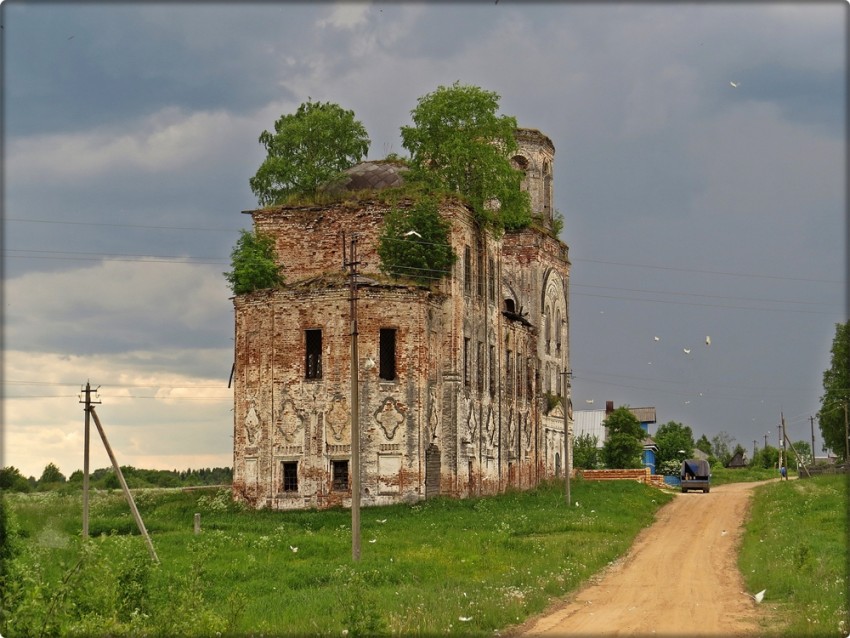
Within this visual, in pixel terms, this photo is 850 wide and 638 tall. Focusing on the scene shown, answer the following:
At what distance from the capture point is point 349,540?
1175 inches

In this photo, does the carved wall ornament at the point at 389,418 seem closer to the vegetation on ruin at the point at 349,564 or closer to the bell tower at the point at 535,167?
the vegetation on ruin at the point at 349,564

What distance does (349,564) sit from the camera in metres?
25.5

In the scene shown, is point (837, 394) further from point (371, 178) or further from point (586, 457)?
point (371, 178)

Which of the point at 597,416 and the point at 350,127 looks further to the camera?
the point at 597,416

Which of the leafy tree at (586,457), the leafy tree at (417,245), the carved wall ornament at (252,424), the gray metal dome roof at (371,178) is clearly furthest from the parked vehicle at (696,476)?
the carved wall ornament at (252,424)

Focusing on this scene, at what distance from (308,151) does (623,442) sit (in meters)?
33.3

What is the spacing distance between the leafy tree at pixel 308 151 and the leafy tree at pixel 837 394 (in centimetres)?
4268

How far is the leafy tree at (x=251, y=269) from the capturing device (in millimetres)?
40781

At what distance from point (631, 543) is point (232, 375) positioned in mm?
16442

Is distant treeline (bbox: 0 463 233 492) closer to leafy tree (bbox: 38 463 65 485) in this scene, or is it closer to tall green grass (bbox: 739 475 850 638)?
leafy tree (bbox: 38 463 65 485)

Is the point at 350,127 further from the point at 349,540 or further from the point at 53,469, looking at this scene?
the point at 53,469

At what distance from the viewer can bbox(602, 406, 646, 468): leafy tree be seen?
232 ft

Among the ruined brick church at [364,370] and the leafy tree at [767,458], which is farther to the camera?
the leafy tree at [767,458]

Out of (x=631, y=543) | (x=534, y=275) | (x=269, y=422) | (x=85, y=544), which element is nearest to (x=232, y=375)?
(x=269, y=422)
